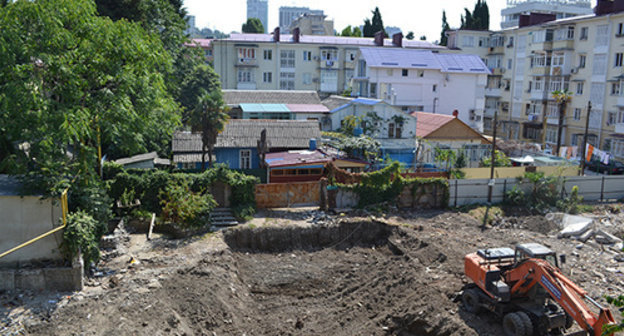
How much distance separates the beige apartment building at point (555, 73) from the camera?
4359cm

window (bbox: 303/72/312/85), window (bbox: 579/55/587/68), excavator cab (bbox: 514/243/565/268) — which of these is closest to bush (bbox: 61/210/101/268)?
excavator cab (bbox: 514/243/565/268)

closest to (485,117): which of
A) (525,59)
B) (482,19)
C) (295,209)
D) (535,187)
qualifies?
(525,59)

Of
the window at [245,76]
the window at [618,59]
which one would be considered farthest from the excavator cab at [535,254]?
the window at [245,76]

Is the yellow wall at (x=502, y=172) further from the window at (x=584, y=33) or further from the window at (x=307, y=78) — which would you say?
the window at (x=307, y=78)

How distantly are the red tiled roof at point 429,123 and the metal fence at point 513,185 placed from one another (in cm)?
949

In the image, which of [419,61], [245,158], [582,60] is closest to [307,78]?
[419,61]

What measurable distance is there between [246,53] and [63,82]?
4255cm

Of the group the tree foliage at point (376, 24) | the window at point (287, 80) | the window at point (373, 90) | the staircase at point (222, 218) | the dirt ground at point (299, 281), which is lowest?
the dirt ground at point (299, 281)

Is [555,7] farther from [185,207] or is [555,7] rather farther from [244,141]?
[185,207]

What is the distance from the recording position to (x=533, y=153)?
122ft

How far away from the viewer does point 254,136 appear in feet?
102

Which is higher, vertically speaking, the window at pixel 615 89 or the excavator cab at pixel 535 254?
the window at pixel 615 89

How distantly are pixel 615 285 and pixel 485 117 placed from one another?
47802mm

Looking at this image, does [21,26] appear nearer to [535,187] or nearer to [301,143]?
[301,143]
